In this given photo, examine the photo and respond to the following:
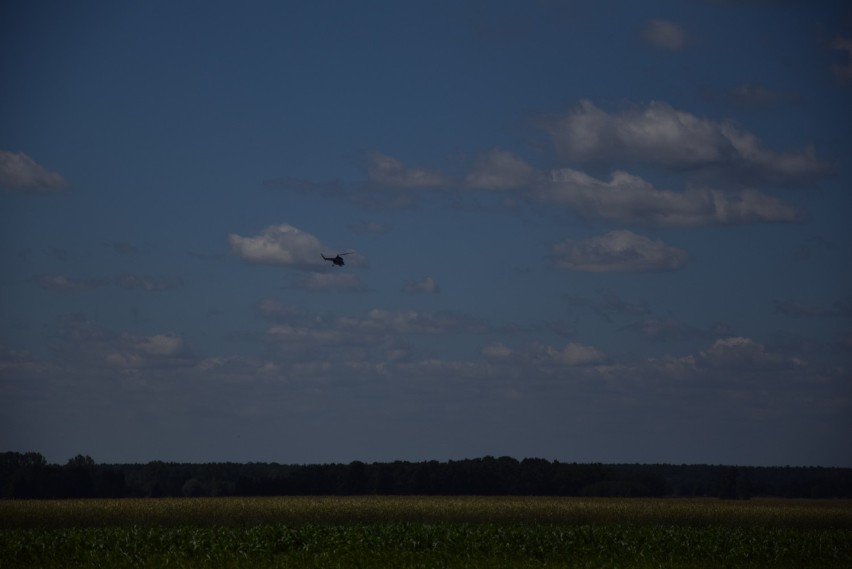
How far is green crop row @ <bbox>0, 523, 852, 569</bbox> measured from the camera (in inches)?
1547

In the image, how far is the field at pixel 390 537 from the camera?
40.0 m

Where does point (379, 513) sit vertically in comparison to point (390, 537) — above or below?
above

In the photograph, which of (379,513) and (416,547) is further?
(379,513)

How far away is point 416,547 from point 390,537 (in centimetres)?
167

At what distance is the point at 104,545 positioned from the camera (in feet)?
141

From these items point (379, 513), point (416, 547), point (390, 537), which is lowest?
point (416, 547)

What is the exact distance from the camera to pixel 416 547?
44094mm

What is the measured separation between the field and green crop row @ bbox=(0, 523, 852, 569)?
0.21 feet

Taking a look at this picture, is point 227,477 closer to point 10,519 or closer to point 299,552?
point 10,519

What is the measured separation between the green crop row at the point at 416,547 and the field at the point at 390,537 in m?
0.06

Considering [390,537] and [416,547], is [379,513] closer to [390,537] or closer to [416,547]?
[390,537]

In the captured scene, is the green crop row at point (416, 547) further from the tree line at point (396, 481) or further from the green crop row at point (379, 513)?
the tree line at point (396, 481)

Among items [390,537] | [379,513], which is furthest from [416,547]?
[379,513]

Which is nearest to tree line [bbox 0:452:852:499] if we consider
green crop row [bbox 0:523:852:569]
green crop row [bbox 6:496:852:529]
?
green crop row [bbox 6:496:852:529]
